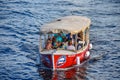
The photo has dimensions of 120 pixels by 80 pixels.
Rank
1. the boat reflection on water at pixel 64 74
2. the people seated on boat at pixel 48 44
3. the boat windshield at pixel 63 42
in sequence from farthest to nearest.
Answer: the boat windshield at pixel 63 42 < the people seated on boat at pixel 48 44 < the boat reflection on water at pixel 64 74

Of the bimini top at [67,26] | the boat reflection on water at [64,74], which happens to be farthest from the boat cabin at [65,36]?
the boat reflection on water at [64,74]

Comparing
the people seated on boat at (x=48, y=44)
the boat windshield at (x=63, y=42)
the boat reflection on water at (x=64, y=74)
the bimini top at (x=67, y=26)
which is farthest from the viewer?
the boat windshield at (x=63, y=42)

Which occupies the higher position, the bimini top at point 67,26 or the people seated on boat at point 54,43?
the bimini top at point 67,26

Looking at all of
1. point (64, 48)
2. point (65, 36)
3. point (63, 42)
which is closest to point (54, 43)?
point (63, 42)

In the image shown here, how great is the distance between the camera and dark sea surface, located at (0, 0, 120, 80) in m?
27.6

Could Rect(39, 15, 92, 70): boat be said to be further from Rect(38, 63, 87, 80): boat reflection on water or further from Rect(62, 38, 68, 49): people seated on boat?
Rect(38, 63, 87, 80): boat reflection on water

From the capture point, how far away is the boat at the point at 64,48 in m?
26.5

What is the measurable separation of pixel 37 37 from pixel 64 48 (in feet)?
30.6

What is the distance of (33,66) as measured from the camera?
1142 inches

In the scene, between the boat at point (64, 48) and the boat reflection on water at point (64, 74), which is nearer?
the boat at point (64, 48)

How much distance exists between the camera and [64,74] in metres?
27.1

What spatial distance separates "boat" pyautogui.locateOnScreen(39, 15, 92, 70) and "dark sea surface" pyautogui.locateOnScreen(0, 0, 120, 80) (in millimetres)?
760

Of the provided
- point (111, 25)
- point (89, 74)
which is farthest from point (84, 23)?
point (111, 25)

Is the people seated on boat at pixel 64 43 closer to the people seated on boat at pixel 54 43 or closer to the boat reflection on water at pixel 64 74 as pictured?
the people seated on boat at pixel 54 43
